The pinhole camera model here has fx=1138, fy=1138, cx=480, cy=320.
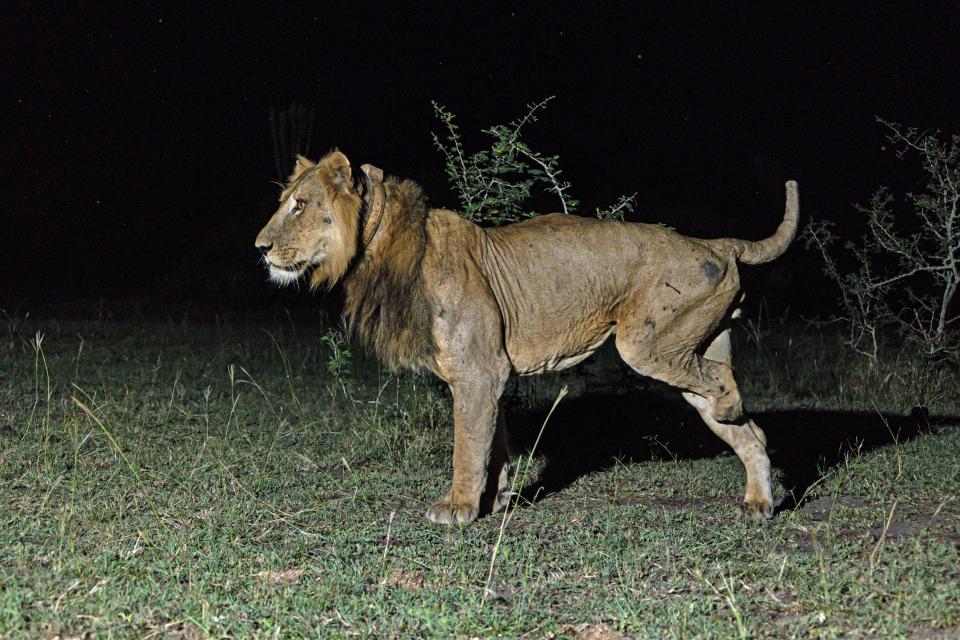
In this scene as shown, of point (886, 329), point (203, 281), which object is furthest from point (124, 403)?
point (886, 329)

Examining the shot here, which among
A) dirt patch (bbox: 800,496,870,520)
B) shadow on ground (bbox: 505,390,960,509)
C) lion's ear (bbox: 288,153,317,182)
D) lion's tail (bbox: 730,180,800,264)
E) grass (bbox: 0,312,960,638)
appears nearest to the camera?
grass (bbox: 0,312,960,638)

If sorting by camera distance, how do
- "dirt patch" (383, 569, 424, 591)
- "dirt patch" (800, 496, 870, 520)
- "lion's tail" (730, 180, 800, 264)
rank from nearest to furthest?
1. "dirt patch" (383, 569, 424, 591)
2. "dirt patch" (800, 496, 870, 520)
3. "lion's tail" (730, 180, 800, 264)

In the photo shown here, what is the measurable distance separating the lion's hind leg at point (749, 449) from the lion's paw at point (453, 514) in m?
1.27

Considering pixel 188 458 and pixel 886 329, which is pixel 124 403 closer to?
pixel 188 458

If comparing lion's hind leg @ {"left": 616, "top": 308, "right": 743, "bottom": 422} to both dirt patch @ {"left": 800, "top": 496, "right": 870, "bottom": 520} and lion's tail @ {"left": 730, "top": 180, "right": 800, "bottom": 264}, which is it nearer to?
lion's tail @ {"left": 730, "top": 180, "right": 800, "bottom": 264}

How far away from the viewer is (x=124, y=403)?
25.3ft

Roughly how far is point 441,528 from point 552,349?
1.00m

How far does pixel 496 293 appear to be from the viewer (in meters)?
5.24

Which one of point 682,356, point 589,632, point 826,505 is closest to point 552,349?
point 682,356

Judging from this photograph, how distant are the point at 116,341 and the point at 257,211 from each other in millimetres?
5912

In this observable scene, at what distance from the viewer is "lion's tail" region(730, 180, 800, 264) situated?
5.47m

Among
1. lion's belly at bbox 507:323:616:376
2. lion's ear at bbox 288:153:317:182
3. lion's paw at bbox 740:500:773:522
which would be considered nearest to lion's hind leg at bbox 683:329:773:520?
lion's paw at bbox 740:500:773:522

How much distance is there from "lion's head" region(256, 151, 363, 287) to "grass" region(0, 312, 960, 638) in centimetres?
105

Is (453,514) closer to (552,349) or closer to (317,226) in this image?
(552,349)
